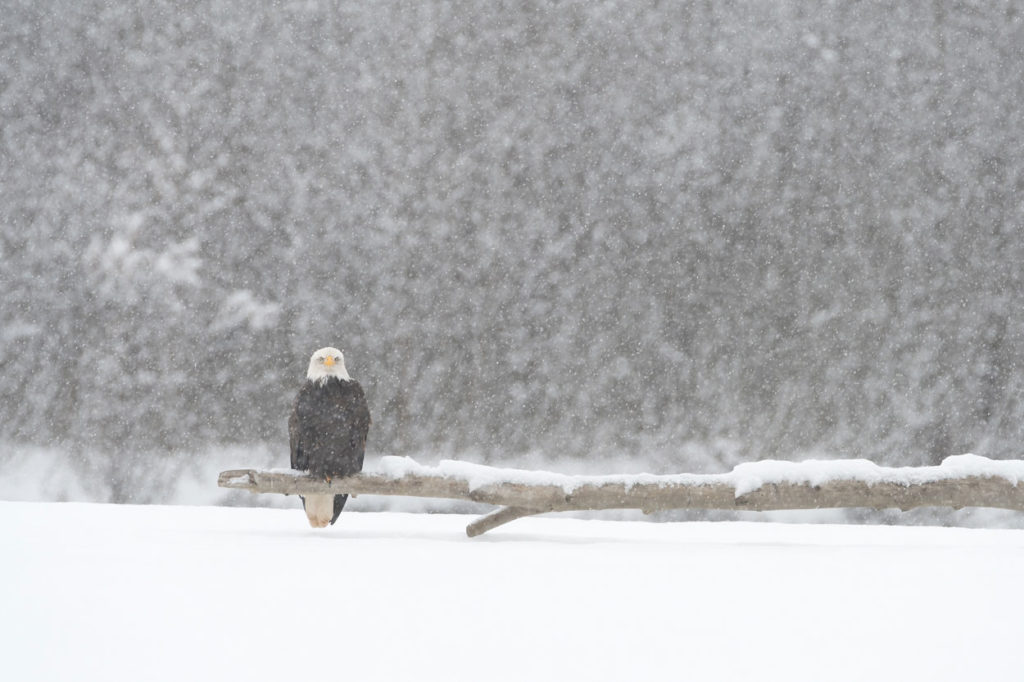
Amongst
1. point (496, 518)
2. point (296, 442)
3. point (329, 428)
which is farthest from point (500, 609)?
point (296, 442)

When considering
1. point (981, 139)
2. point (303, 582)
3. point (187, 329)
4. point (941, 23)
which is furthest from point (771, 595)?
point (941, 23)

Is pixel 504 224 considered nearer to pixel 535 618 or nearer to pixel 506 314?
pixel 506 314

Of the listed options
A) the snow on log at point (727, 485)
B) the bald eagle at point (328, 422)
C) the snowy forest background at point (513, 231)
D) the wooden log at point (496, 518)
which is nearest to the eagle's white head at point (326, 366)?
the bald eagle at point (328, 422)

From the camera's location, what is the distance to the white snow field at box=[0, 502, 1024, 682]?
51.8 inches

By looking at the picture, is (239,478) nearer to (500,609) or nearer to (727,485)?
(500,609)

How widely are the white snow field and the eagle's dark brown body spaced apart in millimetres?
234

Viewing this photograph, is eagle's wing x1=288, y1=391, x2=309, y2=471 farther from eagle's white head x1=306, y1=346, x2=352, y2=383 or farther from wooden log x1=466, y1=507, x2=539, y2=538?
wooden log x1=466, y1=507, x2=539, y2=538

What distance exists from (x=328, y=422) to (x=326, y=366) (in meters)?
Result: 0.17

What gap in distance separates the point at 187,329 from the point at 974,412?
3.97 m

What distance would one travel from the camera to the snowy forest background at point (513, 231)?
4312mm

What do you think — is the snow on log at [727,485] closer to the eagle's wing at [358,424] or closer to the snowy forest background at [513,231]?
the eagle's wing at [358,424]

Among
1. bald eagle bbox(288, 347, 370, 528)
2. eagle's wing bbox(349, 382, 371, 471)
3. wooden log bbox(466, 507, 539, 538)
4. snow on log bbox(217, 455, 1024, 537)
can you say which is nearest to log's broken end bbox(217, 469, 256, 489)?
snow on log bbox(217, 455, 1024, 537)

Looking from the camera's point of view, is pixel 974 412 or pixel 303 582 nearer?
pixel 303 582

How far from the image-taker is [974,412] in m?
4.31
